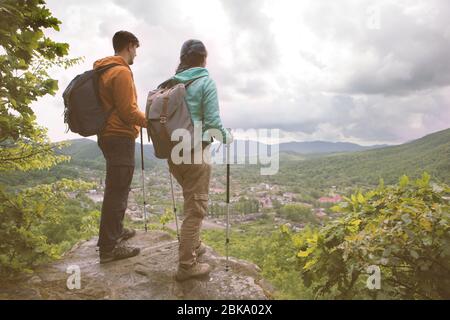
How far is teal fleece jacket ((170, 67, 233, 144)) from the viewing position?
11.9 feet

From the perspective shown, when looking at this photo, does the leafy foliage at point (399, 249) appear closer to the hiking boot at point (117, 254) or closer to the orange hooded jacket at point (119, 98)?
the hiking boot at point (117, 254)

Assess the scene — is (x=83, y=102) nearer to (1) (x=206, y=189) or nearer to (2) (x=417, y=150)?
(1) (x=206, y=189)

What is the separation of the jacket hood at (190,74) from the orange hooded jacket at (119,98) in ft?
2.08

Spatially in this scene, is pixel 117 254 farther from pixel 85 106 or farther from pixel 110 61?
pixel 110 61

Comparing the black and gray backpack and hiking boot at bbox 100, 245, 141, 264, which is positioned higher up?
the black and gray backpack

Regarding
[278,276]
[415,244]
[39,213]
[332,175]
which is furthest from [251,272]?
[332,175]

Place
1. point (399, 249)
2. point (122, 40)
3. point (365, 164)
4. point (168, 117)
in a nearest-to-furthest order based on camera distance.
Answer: point (399, 249) < point (168, 117) < point (122, 40) < point (365, 164)

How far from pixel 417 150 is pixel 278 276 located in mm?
122117

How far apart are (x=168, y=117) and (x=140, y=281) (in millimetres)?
1969

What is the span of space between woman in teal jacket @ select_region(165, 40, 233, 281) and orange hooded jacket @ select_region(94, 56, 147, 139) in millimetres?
507

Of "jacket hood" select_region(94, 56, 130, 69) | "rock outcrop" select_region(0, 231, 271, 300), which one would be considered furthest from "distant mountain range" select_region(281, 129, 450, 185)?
"jacket hood" select_region(94, 56, 130, 69)

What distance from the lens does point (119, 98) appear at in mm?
4039

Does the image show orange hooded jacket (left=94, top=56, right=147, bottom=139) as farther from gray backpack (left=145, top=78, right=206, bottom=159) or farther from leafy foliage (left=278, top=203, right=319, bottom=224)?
leafy foliage (left=278, top=203, right=319, bottom=224)

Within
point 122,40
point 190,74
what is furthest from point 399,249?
point 122,40
